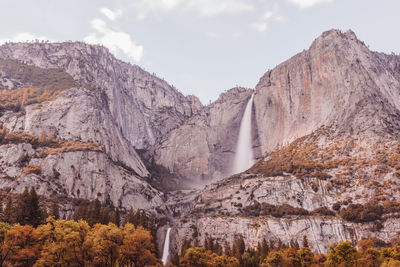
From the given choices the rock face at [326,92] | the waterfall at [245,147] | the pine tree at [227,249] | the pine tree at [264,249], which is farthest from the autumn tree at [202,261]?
the waterfall at [245,147]

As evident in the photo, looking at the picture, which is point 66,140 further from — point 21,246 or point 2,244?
point 21,246

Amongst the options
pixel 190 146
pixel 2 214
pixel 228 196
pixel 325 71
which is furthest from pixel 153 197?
pixel 325 71

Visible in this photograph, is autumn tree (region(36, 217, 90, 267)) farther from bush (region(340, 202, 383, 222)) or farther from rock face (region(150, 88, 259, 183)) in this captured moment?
rock face (region(150, 88, 259, 183))

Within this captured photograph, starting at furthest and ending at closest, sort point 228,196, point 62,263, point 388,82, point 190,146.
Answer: point 190,146, point 388,82, point 228,196, point 62,263

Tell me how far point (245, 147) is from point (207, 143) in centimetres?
1942

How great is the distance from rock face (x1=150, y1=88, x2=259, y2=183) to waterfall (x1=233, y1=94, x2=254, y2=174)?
7.81 feet

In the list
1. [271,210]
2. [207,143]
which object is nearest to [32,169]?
[271,210]

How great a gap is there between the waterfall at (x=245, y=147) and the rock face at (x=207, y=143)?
7.81 ft

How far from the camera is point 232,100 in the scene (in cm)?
18275

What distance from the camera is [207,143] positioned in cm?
17325

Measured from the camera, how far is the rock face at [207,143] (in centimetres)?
16662

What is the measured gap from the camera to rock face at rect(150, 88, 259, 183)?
166625mm

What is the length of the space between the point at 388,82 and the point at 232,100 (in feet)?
232

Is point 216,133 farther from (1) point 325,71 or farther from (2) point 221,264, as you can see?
(2) point 221,264
